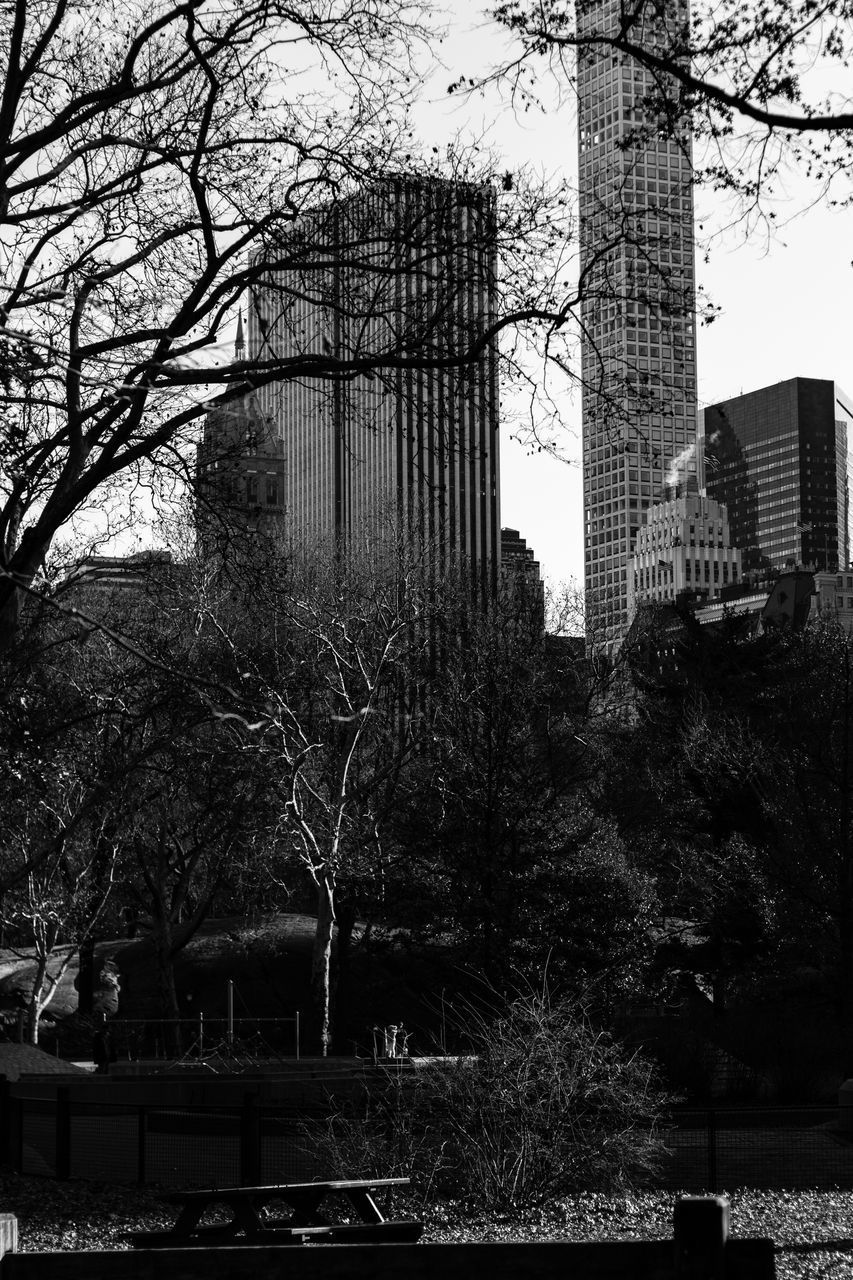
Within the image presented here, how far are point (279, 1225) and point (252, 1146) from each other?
2726 millimetres

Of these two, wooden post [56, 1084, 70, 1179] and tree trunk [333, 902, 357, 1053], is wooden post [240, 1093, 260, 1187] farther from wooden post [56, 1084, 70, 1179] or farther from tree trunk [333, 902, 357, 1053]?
tree trunk [333, 902, 357, 1053]

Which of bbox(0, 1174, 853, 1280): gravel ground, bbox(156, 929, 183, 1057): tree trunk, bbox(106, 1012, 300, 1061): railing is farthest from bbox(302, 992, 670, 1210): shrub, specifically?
bbox(156, 929, 183, 1057): tree trunk

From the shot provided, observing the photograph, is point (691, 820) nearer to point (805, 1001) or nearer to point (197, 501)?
point (805, 1001)

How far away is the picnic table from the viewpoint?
9.47 metres

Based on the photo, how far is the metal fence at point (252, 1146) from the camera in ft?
47.9

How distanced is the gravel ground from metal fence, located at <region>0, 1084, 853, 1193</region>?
77cm

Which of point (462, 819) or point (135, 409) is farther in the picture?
point (462, 819)

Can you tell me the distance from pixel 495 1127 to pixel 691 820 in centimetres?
2413

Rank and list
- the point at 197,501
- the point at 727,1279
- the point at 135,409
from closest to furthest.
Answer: the point at 727,1279 < the point at 135,409 < the point at 197,501

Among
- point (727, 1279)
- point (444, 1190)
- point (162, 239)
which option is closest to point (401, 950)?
point (444, 1190)

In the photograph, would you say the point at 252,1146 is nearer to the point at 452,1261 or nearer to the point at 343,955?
the point at 452,1261

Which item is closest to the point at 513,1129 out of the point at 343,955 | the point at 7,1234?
the point at 7,1234

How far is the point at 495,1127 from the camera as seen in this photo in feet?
44.1

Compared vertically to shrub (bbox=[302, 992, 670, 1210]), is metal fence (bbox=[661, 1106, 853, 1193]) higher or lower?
lower
